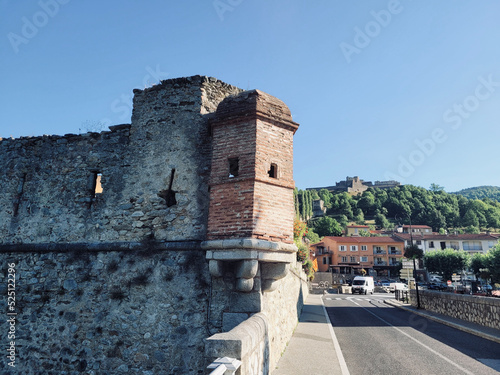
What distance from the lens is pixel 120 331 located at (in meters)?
6.00

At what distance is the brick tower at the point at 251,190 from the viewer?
5.53 m

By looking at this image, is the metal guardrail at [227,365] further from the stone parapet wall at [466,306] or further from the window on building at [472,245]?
the window on building at [472,245]

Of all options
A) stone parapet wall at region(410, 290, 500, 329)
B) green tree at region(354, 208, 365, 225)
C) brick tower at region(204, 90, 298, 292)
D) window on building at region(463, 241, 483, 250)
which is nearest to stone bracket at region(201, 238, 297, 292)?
brick tower at region(204, 90, 298, 292)

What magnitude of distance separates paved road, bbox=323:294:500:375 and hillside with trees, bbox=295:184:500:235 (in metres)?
79.8

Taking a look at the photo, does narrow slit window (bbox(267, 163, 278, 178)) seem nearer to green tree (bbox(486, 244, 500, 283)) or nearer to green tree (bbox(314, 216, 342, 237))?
green tree (bbox(486, 244, 500, 283))

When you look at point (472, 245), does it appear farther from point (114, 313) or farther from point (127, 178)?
point (114, 313)

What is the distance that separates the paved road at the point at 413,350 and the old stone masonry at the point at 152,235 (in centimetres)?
312

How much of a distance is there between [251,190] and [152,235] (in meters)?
2.52

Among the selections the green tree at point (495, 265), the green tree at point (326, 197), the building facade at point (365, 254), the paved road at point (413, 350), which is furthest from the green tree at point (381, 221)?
the paved road at point (413, 350)

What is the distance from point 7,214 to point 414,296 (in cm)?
2381

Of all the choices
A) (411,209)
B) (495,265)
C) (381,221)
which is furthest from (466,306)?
(411,209)

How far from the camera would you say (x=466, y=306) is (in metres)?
14.1

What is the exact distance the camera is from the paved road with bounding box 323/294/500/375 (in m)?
7.34

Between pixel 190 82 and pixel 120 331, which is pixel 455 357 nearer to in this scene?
pixel 120 331
